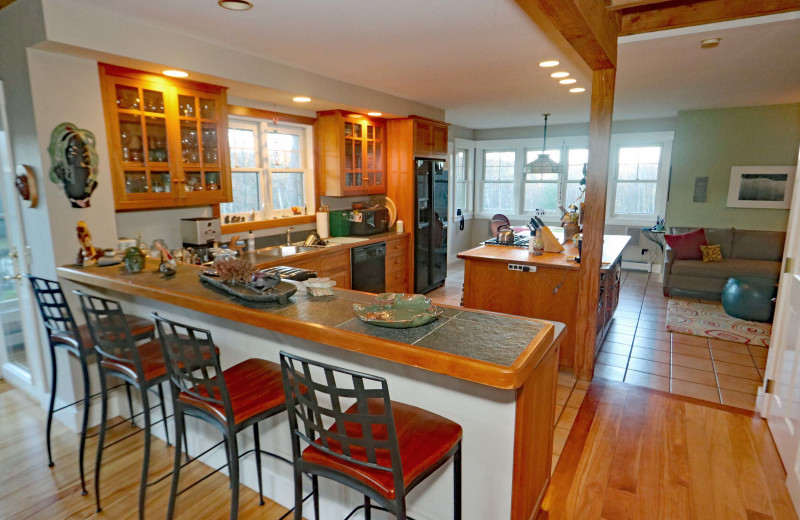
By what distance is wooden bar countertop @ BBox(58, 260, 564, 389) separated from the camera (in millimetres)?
1364

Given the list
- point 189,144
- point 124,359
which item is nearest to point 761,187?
point 189,144

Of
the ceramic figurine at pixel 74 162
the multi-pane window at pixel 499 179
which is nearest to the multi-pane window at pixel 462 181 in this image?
the multi-pane window at pixel 499 179

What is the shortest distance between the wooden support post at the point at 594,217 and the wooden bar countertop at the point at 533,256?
147mm

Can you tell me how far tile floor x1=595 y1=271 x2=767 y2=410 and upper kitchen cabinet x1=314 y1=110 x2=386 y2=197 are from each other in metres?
3.09

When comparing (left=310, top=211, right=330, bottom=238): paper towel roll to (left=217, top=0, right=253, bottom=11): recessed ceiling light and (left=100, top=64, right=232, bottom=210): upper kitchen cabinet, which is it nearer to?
(left=100, top=64, right=232, bottom=210): upper kitchen cabinet

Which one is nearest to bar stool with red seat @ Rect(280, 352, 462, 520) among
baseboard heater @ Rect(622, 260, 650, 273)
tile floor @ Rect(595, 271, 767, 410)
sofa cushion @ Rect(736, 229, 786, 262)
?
tile floor @ Rect(595, 271, 767, 410)

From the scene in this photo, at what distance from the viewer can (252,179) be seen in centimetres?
435

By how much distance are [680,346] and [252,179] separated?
438 cm

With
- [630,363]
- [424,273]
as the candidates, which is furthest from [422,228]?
[630,363]

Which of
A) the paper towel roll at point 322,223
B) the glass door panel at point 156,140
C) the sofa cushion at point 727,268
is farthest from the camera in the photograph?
the sofa cushion at point 727,268

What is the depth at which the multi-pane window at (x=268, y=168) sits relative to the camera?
13.7ft

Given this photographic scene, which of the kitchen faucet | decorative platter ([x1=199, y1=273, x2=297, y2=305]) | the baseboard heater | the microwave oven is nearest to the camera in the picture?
decorative platter ([x1=199, y1=273, x2=297, y2=305])

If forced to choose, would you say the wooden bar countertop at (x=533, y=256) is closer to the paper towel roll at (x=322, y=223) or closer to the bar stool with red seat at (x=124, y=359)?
the paper towel roll at (x=322, y=223)

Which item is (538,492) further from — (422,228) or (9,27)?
(422,228)
